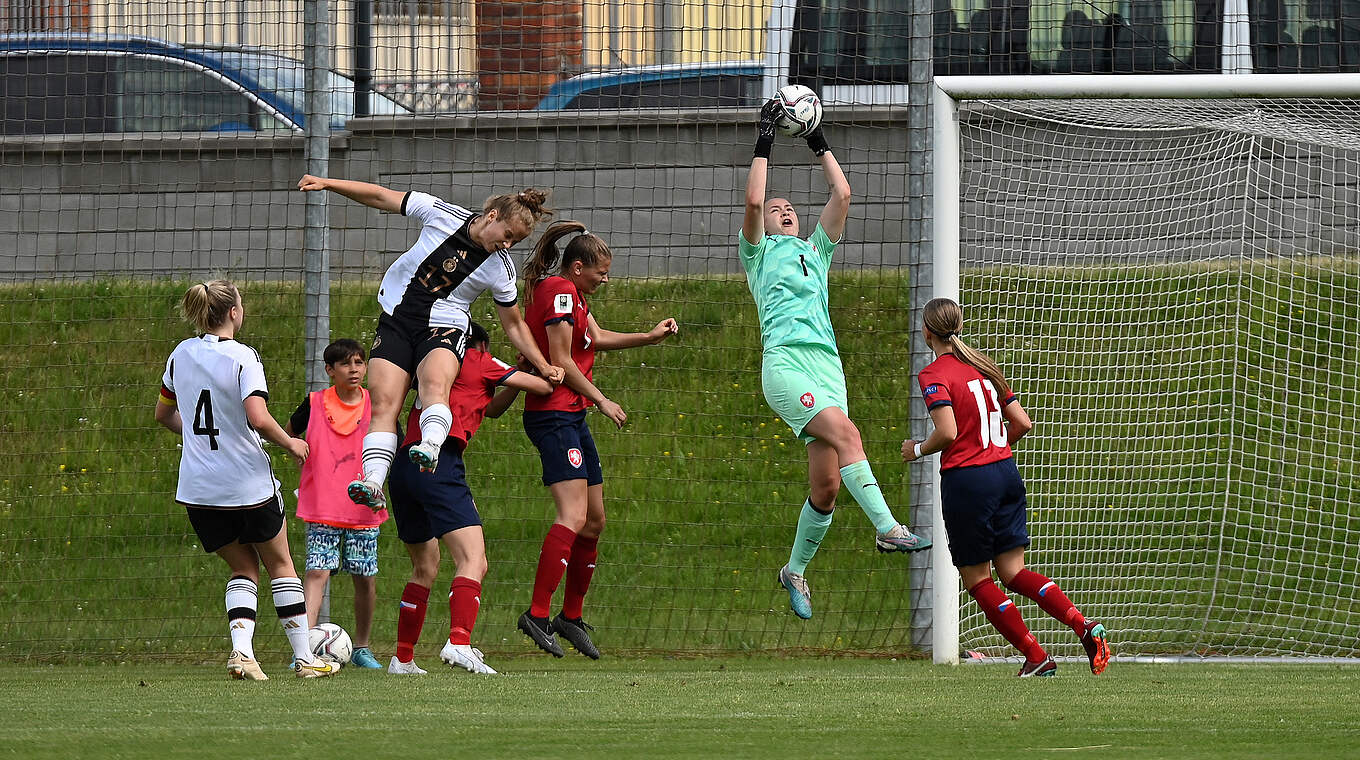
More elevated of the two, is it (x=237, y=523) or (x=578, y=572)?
(x=237, y=523)

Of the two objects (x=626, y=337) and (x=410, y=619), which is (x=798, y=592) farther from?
(x=410, y=619)

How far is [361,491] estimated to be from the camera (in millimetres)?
5922

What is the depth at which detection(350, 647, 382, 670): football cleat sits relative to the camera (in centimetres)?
692

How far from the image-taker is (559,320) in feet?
22.6

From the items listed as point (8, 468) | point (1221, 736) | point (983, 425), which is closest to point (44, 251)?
point (8, 468)

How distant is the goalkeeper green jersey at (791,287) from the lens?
6.85 m

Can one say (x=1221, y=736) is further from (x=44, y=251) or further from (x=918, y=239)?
(x=44, y=251)

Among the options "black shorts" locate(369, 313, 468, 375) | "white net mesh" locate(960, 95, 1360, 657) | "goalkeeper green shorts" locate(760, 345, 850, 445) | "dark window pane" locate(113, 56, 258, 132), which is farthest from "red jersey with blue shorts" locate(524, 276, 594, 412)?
"dark window pane" locate(113, 56, 258, 132)

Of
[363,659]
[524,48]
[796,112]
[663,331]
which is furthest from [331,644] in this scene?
[524,48]

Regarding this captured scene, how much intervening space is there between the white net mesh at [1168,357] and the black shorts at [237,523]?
364 centimetres

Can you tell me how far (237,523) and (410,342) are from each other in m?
1.07

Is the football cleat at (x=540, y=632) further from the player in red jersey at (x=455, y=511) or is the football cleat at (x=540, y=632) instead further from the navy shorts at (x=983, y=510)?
the navy shorts at (x=983, y=510)

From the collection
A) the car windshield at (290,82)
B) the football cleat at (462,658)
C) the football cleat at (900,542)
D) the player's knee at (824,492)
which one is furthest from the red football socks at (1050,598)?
the car windshield at (290,82)

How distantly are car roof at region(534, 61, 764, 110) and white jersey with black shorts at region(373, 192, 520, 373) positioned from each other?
9.25 ft
